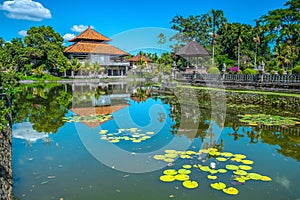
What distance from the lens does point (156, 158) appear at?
194 inches

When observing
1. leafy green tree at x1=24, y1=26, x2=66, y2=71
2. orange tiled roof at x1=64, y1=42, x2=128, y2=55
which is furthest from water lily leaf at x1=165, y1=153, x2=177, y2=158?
orange tiled roof at x1=64, y1=42, x2=128, y2=55

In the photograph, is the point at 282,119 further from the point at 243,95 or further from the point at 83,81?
the point at 83,81

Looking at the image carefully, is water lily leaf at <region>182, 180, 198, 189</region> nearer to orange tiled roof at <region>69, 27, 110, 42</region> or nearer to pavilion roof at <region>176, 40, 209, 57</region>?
pavilion roof at <region>176, 40, 209, 57</region>

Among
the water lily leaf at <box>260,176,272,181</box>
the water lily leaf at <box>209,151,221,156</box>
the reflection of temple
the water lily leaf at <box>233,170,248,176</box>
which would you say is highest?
the reflection of temple

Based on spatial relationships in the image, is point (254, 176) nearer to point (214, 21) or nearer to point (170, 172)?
point (170, 172)

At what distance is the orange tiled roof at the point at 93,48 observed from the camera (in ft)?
117

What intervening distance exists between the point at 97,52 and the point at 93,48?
3.85 ft

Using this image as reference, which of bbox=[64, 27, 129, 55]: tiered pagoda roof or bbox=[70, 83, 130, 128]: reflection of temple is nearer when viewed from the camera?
bbox=[70, 83, 130, 128]: reflection of temple

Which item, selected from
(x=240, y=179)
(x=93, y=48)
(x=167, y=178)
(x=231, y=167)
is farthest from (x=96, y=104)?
(x=93, y=48)

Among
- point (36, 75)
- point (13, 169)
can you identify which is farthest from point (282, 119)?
point (36, 75)

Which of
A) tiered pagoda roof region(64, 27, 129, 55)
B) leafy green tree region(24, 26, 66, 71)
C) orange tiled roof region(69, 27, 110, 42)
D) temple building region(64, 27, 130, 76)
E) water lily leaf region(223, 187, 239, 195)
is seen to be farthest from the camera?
orange tiled roof region(69, 27, 110, 42)

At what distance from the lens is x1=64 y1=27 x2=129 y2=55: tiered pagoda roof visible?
36.1 meters

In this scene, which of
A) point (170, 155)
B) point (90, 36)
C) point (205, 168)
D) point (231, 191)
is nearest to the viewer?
point (231, 191)

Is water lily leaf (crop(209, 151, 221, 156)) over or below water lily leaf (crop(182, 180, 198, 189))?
over
